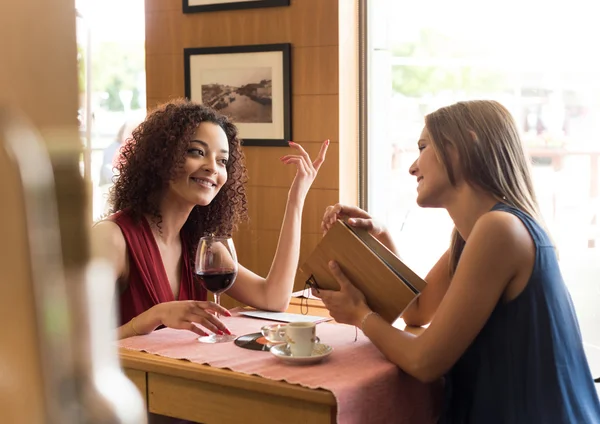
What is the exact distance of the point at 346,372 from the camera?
59.9 inches

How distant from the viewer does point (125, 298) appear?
6.58 ft

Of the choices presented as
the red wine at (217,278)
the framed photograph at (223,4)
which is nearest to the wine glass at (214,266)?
the red wine at (217,278)

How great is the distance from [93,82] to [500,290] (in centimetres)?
146

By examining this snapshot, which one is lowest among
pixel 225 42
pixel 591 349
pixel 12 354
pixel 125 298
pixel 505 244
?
pixel 591 349

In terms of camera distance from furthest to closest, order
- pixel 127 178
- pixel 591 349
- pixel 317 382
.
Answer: pixel 591 349, pixel 127 178, pixel 317 382

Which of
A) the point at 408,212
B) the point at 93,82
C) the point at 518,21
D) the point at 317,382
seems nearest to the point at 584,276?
the point at 408,212

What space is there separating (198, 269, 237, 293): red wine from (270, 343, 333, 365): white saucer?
0.73ft

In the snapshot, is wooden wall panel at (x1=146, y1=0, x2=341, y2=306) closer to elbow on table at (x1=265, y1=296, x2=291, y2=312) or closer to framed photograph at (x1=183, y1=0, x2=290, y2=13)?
framed photograph at (x1=183, y1=0, x2=290, y2=13)

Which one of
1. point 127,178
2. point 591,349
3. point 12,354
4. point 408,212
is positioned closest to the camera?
point 12,354

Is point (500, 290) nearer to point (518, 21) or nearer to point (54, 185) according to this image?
point (54, 185)

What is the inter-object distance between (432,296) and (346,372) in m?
0.51

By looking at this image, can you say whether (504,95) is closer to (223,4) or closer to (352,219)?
(223,4)

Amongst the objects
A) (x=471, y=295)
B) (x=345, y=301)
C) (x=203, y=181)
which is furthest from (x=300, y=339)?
(x=203, y=181)

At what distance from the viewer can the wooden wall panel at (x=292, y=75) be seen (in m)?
3.57
